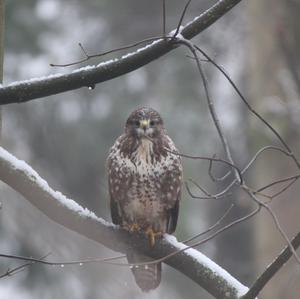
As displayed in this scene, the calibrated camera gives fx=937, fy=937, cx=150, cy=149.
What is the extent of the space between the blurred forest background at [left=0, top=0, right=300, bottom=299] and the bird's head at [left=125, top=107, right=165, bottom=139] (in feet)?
6.51

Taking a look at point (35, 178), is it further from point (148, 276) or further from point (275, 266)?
point (148, 276)

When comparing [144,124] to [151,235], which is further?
[144,124]

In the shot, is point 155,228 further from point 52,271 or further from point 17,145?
point 17,145

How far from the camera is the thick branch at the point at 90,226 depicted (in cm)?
391

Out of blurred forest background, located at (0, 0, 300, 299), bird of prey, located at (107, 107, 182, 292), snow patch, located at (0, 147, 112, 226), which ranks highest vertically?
blurred forest background, located at (0, 0, 300, 299)

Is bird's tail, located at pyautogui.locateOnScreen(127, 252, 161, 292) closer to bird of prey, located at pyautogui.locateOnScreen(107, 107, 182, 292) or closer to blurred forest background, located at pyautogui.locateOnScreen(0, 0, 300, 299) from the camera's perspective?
bird of prey, located at pyautogui.locateOnScreen(107, 107, 182, 292)

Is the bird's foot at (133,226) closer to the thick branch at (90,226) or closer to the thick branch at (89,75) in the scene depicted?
the thick branch at (90,226)

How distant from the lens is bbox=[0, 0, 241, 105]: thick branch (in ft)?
12.0

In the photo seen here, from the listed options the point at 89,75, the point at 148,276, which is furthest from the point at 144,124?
the point at 89,75

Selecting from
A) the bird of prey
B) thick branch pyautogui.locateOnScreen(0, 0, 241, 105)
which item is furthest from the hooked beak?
thick branch pyautogui.locateOnScreen(0, 0, 241, 105)

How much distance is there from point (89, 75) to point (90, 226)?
0.80 metres

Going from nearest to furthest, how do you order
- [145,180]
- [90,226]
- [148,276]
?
1. [90,226]
2. [148,276]
3. [145,180]

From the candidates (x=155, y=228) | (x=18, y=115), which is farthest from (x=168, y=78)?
(x=155, y=228)

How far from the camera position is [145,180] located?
5555 millimetres
